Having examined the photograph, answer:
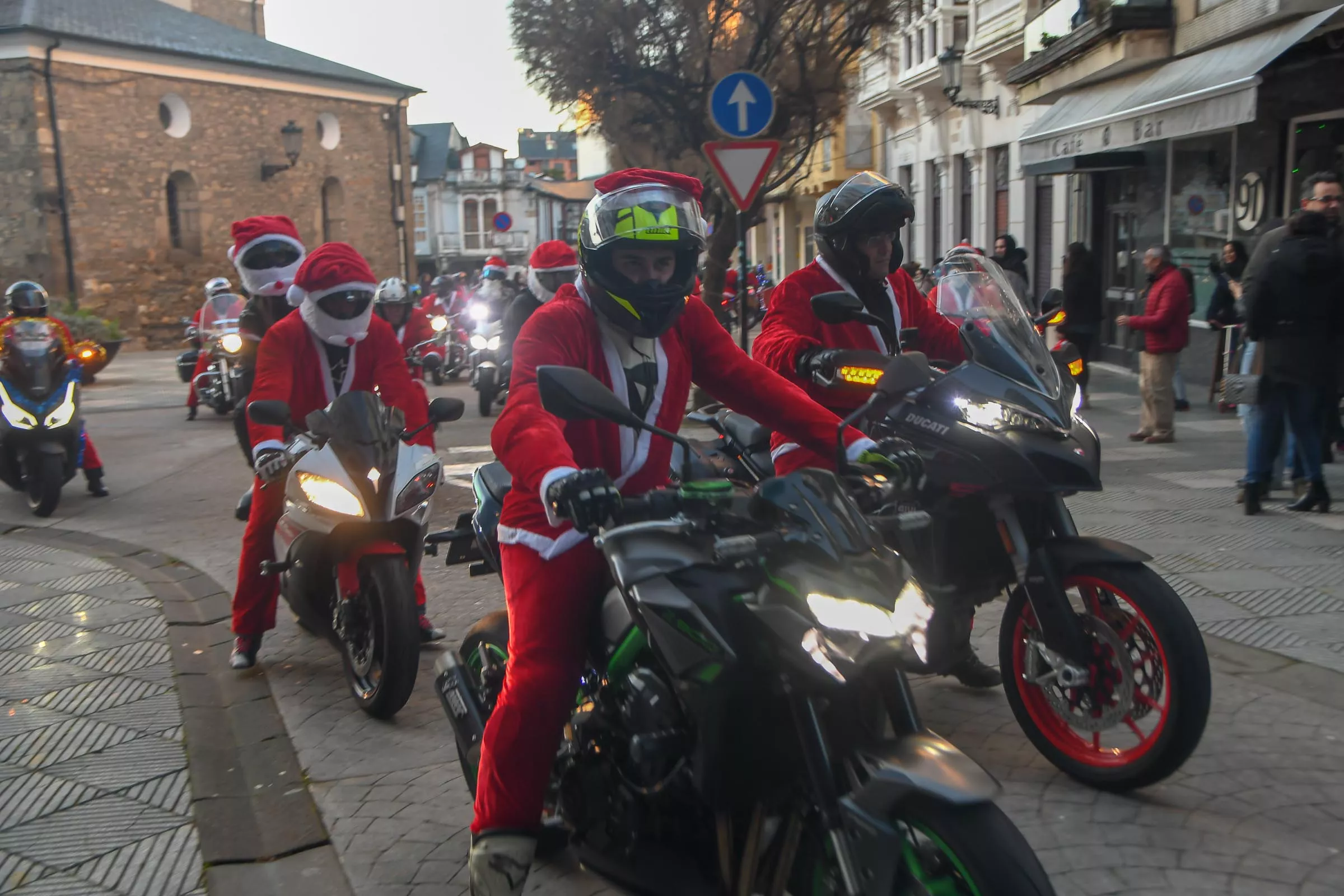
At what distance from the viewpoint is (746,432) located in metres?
3.83

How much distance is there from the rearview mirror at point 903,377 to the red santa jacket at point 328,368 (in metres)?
2.82

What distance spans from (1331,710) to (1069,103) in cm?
1576

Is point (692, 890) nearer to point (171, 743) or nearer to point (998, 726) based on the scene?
point (998, 726)

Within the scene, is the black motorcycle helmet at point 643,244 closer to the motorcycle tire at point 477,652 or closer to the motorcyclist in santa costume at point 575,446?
the motorcyclist in santa costume at point 575,446

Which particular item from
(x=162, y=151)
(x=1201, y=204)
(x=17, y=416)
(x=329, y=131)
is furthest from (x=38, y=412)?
(x=329, y=131)

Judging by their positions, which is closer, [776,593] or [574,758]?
[776,593]

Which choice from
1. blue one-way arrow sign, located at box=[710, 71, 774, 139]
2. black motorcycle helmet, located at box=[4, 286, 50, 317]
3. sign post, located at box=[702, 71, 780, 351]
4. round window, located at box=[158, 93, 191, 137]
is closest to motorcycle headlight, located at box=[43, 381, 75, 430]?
black motorcycle helmet, located at box=[4, 286, 50, 317]

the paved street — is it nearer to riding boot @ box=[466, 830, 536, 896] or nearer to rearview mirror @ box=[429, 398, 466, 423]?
riding boot @ box=[466, 830, 536, 896]

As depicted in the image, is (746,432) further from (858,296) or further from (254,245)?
(254,245)

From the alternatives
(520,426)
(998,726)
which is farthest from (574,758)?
(998,726)

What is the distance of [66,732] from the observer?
4.64 metres

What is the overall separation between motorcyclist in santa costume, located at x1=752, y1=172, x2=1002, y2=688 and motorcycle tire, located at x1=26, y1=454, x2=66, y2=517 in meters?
6.76

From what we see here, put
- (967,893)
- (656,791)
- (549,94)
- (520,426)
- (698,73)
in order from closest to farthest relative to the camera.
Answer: (967,893) < (656,791) < (520,426) < (698,73) < (549,94)

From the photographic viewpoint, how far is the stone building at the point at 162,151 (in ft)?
107
